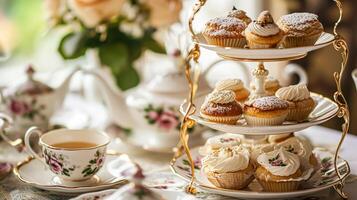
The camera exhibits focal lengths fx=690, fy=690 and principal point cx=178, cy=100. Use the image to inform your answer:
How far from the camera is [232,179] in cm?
126

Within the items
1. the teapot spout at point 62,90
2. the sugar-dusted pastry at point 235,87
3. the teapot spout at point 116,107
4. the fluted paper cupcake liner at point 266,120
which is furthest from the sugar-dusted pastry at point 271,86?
the teapot spout at point 62,90

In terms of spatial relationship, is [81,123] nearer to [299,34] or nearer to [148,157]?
[148,157]

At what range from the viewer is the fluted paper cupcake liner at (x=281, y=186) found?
1254mm

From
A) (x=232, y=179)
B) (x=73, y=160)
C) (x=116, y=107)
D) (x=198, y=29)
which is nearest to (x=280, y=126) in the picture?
(x=232, y=179)

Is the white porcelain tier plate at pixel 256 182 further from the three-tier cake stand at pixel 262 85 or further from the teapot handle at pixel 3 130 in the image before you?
the teapot handle at pixel 3 130

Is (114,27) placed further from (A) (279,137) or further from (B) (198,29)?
(B) (198,29)

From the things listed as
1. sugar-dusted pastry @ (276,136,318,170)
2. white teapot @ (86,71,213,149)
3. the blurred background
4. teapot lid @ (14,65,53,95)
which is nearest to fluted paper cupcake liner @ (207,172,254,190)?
sugar-dusted pastry @ (276,136,318,170)

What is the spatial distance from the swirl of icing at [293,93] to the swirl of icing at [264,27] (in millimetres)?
142

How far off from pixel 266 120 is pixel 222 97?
3.8 inches

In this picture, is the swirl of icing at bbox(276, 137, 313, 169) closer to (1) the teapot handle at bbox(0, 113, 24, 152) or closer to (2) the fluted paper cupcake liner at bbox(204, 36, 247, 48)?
(2) the fluted paper cupcake liner at bbox(204, 36, 247, 48)

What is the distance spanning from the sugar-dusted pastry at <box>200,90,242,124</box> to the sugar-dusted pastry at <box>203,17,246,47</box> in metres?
0.09

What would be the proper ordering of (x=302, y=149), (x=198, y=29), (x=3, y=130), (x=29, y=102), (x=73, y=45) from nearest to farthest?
(x=302, y=149)
(x=3, y=130)
(x=29, y=102)
(x=73, y=45)
(x=198, y=29)

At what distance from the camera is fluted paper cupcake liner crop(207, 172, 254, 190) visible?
4.13 feet

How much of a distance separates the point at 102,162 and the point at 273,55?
41cm
